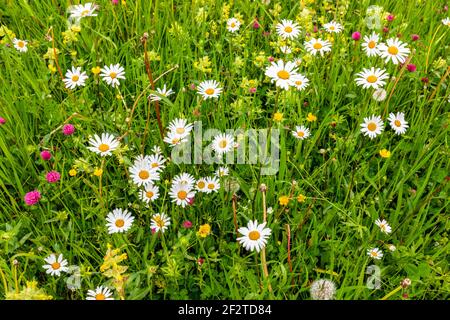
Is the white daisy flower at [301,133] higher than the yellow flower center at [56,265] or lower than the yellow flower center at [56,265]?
higher

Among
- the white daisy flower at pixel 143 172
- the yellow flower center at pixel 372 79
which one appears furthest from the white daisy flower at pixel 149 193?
the yellow flower center at pixel 372 79

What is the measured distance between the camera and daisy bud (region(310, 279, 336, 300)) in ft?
4.85

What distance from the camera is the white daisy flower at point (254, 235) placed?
1.48 meters

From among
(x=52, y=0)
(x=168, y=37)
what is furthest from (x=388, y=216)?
(x=52, y=0)

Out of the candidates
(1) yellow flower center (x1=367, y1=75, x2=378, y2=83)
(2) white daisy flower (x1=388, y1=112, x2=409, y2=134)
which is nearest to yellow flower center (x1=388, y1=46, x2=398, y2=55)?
(1) yellow flower center (x1=367, y1=75, x2=378, y2=83)

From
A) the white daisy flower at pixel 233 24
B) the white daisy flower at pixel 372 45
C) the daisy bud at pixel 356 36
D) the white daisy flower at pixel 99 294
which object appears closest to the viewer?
the white daisy flower at pixel 99 294

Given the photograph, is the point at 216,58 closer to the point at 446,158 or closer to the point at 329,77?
the point at 329,77

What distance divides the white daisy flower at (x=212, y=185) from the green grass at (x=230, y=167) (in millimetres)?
41

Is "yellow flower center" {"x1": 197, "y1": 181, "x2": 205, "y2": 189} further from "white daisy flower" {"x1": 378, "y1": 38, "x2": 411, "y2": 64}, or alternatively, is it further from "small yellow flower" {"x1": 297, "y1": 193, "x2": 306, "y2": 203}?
"white daisy flower" {"x1": 378, "y1": 38, "x2": 411, "y2": 64}

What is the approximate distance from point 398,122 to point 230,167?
0.81 metres

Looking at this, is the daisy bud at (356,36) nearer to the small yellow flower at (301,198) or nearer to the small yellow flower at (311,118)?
the small yellow flower at (311,118)

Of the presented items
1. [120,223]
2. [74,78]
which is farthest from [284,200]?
[74,78]

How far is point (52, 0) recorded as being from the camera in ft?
8.21

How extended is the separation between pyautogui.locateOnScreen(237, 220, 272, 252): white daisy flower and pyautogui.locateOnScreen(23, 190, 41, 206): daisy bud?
82 cm
